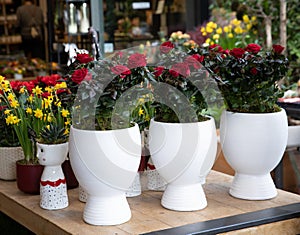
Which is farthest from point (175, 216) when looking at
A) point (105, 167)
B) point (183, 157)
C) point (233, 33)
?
point (233, 33)

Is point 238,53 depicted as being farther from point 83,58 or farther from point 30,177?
point 30,177

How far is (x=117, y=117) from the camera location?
6.81 ft

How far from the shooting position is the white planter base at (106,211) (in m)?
2.07

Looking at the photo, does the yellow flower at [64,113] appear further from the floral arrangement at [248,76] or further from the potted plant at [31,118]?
the floral arrangement at [248,76]

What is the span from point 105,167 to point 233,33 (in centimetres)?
512

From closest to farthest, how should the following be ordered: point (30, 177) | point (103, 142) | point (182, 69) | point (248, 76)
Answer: point (103, 142) → point (182, 69) → point (248, 76) → point (30, 177)

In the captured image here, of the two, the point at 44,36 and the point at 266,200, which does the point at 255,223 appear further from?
the point at 44,36

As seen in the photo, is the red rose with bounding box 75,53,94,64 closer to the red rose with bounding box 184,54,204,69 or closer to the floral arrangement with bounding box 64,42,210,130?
the floral arrangement with bounding box 64,42,210,130

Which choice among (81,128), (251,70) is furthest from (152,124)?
(251,70)

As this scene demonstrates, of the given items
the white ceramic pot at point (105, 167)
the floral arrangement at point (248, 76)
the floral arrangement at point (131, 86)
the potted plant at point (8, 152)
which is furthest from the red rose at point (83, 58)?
the potted plant at point (8, 152)

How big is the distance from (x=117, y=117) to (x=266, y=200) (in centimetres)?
64

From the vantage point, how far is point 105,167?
2016 mm

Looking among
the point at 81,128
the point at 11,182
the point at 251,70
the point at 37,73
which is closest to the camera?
the point at 81,128

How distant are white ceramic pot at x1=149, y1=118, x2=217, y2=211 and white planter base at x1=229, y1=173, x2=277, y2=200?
0.18 metres
